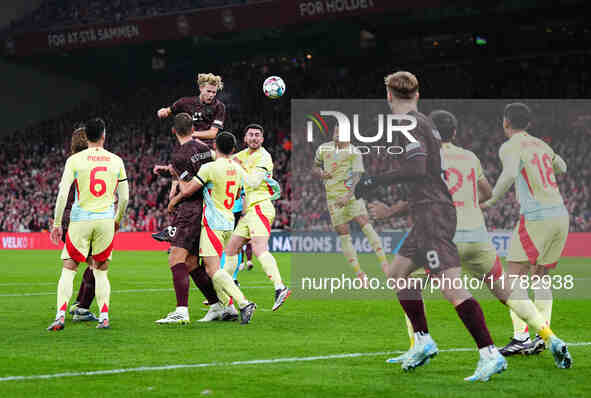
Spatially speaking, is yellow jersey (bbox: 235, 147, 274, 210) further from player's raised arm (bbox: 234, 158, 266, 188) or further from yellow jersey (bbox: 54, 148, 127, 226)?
yellow jersey (bbox: 54, 148, 127, 226)

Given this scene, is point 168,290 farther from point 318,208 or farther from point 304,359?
point 318,208

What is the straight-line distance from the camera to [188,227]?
31.4 feet

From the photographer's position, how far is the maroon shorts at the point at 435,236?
20.0 feet

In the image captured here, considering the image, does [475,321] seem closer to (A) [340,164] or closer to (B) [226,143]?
(B) [226,143]

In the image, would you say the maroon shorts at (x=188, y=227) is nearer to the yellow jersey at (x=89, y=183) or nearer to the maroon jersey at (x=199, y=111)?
the yellow jersey at (x=89, y=183)

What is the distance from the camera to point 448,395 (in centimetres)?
572

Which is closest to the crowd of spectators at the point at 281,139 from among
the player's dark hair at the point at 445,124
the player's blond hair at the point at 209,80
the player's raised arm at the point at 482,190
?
the player's blond hair at the point at 209,80

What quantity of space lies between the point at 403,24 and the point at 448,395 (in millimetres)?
35201

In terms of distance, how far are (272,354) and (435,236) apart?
79.3 inches

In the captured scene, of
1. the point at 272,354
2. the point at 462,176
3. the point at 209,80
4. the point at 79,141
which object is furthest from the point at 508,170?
the point at 209,80

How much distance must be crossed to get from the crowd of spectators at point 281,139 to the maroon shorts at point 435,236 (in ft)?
63.3

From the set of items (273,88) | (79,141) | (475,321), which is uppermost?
(273,88)

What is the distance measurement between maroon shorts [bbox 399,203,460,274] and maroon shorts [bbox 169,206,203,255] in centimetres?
387

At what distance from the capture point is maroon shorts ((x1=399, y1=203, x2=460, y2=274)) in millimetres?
6098
